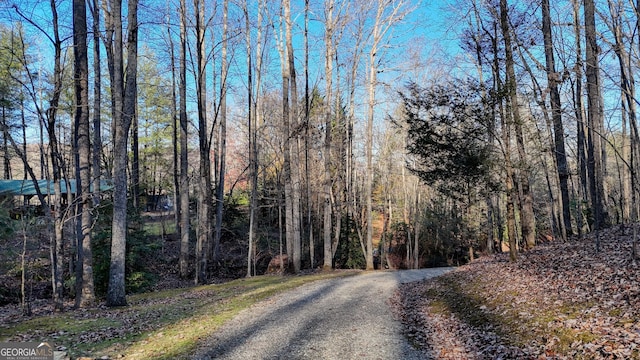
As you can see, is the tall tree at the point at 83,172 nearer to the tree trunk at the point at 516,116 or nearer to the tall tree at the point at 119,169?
the tall tree at the point at 119,169

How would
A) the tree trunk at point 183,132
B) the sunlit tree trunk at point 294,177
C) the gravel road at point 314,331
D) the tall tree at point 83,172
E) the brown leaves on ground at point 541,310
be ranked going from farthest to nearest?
the tree trunk at point 183,132, the sunlit tree trunk at point 294,177, the tall tree at point 83,172, the gravel road at point 314,331, the brown leaves on ground at point 541,310

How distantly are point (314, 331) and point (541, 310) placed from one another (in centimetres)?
385

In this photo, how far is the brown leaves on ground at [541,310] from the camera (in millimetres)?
4961

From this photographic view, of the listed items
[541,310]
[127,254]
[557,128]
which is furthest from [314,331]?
[557,128]

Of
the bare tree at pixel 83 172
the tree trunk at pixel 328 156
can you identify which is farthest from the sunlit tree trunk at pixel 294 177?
the bare tree at pixel 83 172

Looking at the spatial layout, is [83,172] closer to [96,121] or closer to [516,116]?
[96,121]

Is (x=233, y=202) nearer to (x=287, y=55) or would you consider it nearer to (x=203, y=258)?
(x=203, y=258)

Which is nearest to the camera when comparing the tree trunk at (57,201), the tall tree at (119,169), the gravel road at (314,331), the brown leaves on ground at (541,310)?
the brown leaves on ground at (541,310)

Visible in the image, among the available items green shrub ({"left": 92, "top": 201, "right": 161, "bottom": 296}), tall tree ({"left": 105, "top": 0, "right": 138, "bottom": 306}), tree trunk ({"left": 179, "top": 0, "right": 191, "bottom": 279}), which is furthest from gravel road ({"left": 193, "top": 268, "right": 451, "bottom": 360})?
tree trunk ({"left": 179, "top": 0, "right": 191, "bottom": 279})

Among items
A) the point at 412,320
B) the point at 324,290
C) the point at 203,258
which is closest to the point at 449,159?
the point at 324,290

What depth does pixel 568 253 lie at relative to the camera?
10211 millimetres

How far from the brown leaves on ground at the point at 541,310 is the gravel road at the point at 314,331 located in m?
0.52

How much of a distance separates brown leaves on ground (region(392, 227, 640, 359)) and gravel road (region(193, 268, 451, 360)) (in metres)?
0.52

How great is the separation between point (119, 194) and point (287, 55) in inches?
412
